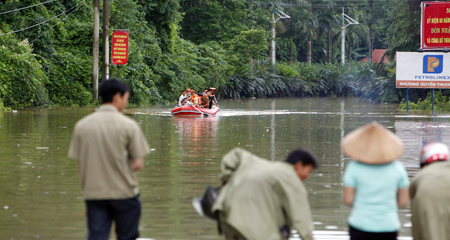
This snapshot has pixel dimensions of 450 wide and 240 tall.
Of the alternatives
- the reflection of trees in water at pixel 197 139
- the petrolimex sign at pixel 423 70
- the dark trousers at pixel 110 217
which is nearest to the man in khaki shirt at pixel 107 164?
the dark trousers at pixel 110 217

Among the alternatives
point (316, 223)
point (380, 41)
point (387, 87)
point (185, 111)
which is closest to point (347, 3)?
point (380, 41)

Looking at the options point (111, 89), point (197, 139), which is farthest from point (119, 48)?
point (111, 89)

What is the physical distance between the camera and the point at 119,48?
4378 cm

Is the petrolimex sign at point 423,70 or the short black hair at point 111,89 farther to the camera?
the petrolimex sign at point 423,70

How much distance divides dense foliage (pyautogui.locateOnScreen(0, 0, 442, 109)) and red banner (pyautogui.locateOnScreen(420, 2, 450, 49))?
7.78m

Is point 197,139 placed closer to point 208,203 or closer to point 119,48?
point 208,203

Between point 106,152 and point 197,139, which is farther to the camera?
point 197,139

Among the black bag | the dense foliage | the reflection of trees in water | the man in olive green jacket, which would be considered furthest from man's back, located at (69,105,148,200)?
the dense foliage

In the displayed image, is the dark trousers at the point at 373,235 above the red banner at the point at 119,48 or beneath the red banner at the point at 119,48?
beneath

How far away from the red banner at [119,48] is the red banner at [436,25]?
53.3 feet

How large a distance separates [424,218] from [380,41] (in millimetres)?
116656

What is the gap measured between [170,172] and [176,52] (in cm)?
4620

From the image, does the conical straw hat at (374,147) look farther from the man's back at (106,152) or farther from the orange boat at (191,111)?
the orange boat at (191,111)

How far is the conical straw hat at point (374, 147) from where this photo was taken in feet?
18.0
